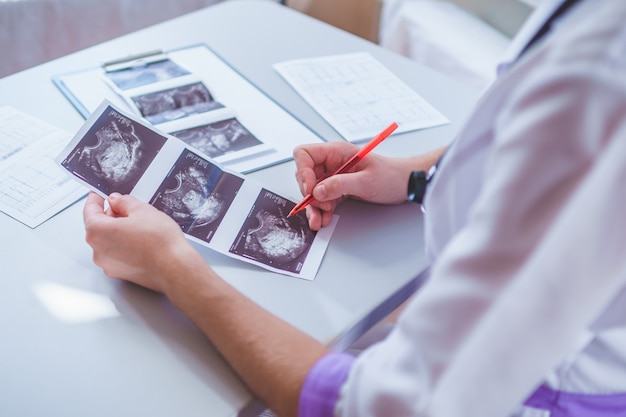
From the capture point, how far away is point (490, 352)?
45 cm

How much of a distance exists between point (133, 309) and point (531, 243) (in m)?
0.49

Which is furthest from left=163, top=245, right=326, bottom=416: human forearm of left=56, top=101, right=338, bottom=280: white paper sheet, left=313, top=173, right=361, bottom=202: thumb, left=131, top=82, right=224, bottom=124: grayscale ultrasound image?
left=131, top=82, right=224, bottom=124: grayscale ultrasound image

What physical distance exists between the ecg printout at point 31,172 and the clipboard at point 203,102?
92 millimetres

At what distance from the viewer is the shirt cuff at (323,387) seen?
0.58 meters

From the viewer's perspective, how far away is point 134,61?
1.18 metres

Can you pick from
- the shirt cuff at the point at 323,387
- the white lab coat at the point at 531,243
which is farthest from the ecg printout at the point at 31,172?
the white lab coat at the point at 531,243

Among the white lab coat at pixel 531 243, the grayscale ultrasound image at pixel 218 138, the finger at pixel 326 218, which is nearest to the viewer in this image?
the white lab coat at pixel 531 243

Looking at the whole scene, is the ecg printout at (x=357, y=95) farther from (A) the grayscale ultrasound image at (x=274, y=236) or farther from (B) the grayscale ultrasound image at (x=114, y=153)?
(B) the grayscale ultrasound image at (x=114, y=153)

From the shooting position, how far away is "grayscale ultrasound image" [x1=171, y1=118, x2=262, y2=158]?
986mm

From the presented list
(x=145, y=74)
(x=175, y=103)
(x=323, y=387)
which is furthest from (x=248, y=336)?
(x=145, y=74)

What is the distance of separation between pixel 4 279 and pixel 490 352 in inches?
23.9

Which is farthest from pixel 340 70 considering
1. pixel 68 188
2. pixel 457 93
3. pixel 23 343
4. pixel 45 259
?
pixel 23 343

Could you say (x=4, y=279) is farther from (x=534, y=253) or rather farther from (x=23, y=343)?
(x=534, y=253)

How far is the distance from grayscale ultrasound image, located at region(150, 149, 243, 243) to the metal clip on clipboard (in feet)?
1.33
